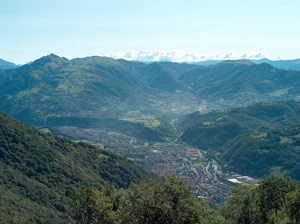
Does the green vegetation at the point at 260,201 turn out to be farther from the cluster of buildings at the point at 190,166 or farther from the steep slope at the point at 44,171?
the cluster of buildings at the point at 190,166

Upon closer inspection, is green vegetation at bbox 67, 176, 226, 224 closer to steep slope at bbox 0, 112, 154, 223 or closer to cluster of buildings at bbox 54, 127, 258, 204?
steep slope at bbox 0, 112, 154, 223

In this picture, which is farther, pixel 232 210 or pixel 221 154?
pixel 221 154

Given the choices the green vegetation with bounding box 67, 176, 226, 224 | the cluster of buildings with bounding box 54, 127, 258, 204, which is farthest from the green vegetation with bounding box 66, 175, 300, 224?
the cluster of buildings with bounding box 54, 127, 258, 204

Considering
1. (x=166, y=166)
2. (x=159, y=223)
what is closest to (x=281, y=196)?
(x=159, y=223)

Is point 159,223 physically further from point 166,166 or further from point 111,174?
point 166,166

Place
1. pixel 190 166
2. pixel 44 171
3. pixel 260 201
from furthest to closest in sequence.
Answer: pixel 190 166 < pixel 44 171 < pixel 260 201

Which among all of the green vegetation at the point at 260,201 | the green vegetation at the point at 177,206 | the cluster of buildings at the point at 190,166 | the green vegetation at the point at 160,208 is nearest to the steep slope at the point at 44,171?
the green vegetation at the point at 177,206

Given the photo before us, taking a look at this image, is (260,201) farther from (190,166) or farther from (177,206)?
(190,166)

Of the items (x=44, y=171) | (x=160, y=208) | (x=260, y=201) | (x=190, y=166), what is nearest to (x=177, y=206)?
(x=160, y=208)
